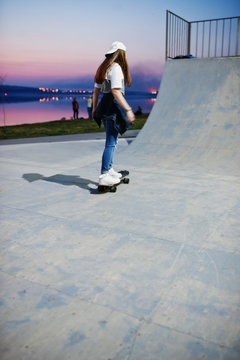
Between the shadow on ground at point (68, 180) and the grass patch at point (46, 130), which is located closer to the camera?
the shadow on ground at point (68, 180)

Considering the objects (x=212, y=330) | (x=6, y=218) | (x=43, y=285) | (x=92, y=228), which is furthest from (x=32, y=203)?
(x=212, y=330)

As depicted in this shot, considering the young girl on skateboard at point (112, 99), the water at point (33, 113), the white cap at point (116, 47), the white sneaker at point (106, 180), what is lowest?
the water at point (33, 113)

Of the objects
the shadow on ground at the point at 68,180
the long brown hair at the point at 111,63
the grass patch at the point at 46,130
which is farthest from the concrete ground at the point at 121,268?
the grass patch at the point at 46,130

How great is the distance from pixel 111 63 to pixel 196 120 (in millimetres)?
3509

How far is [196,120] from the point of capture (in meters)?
7.04

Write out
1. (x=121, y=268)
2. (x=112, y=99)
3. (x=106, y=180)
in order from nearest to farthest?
1. (x=121, y=268)
2. (x=112, y=99)
3. (x=106, y=180)

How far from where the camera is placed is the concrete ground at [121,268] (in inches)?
69.4

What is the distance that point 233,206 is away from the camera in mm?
3852

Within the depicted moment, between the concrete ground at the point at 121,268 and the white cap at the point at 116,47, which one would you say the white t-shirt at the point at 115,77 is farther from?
the concrete ground at the point at 121,268

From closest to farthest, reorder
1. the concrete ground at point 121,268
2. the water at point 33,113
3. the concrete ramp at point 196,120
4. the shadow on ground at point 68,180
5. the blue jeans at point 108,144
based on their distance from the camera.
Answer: the concrete ground at point 121,268
the blue jeans at point 108,144
the shadow on ground at point 68,180
the concrete ramp at point 196,120
the water at point 33,113

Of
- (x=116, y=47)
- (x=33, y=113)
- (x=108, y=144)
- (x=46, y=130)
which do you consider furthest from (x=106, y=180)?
(x=33, y=113)

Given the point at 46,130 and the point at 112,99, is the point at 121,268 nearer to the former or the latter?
the point at 112,99

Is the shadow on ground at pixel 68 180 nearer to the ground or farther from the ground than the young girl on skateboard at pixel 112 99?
nearer to the ground

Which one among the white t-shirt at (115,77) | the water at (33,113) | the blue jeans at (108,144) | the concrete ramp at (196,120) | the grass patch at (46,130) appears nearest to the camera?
the white t-shirt at (115,77)
